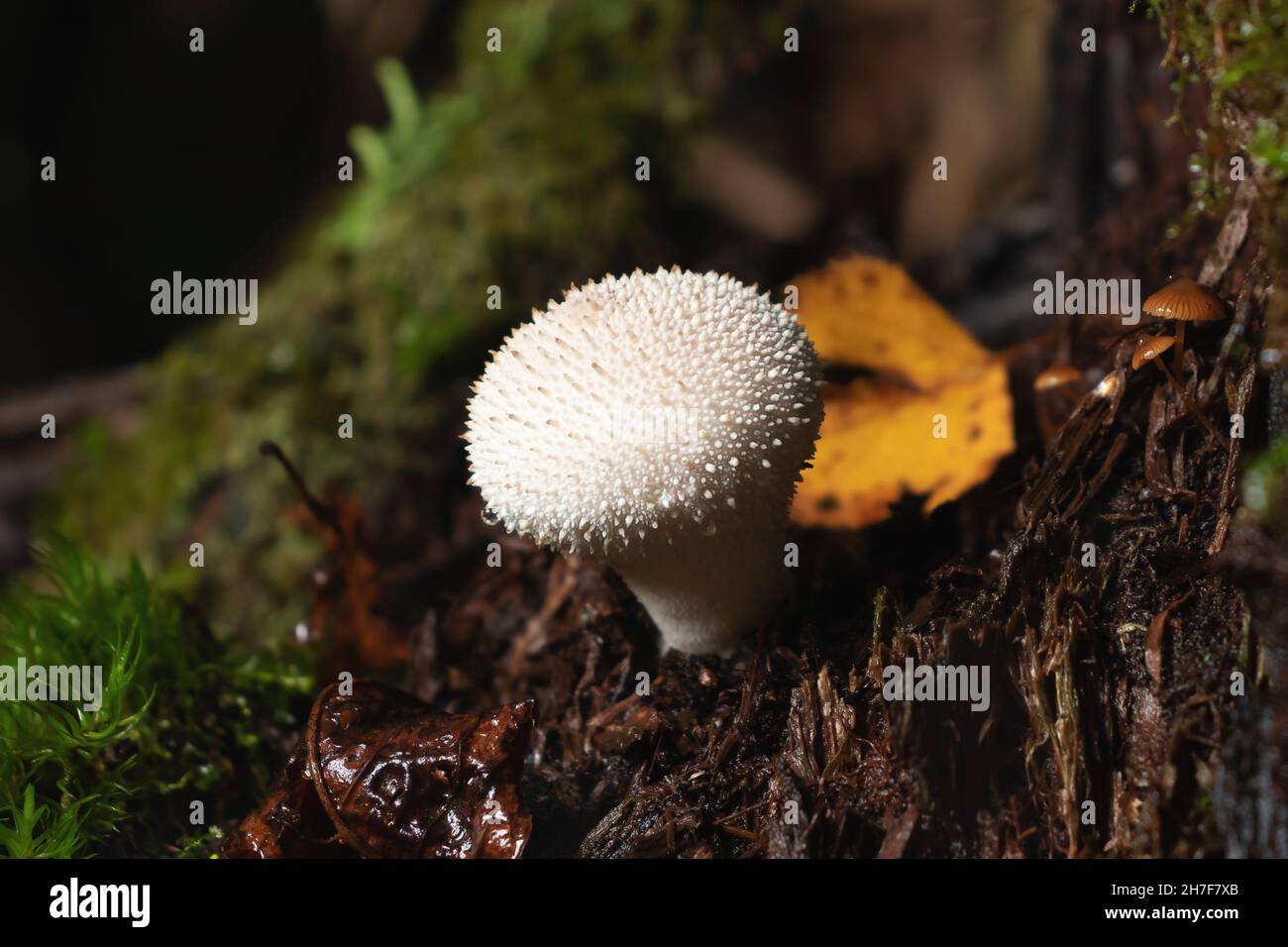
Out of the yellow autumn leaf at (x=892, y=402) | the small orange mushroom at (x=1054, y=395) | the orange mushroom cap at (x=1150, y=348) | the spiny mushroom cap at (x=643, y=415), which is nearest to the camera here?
the spiny mushroom cap at (x=643, y=415)

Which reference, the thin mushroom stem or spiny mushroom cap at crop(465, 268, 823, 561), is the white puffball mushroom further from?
the thin mushroom stem

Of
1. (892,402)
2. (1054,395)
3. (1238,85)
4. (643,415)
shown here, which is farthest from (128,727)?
(1238,85)

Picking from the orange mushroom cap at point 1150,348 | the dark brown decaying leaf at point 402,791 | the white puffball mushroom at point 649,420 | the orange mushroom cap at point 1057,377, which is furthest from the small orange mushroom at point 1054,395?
the dark brown decaying leaf at point 402,791

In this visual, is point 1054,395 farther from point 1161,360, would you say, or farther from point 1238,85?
point 1238,85

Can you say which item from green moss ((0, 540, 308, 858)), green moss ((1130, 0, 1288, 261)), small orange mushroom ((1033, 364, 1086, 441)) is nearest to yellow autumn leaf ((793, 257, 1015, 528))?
small orange mushroom ((1033, 364, 1086, 441))

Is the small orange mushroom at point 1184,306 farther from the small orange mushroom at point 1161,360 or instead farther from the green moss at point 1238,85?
the green moss at point 1238,85
